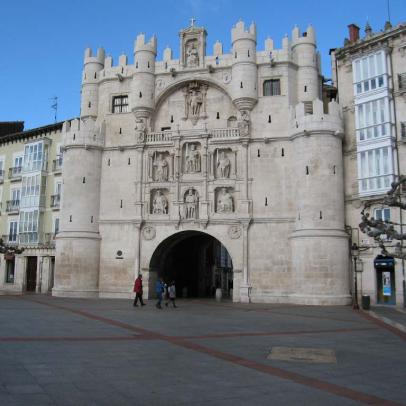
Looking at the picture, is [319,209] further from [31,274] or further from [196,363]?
[31,274]

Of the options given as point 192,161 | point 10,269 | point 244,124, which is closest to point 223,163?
point 192,161

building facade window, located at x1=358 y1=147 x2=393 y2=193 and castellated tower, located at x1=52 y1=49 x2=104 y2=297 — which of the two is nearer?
building facade window, located at x1=358 y1=147 x2=393 y2=193

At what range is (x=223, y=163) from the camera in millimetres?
37688

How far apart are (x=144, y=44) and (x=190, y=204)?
13.6 metres

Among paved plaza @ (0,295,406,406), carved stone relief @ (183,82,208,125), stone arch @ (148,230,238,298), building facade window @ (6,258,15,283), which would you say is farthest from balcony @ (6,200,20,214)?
paved plaza @ (0,295,406,406)

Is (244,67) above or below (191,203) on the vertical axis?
above

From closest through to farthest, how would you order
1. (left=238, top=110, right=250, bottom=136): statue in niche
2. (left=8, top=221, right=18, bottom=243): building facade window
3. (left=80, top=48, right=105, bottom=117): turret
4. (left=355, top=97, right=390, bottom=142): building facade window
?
(left=355, top=97, right=390, bottom=142): building facade window < (left=238, top=110, right=250, bottom=136): statue in niche < (left=80, top=48, right=105, bottom=117): turret < (left=8, top=221, right=18, bottom=243): building facade window

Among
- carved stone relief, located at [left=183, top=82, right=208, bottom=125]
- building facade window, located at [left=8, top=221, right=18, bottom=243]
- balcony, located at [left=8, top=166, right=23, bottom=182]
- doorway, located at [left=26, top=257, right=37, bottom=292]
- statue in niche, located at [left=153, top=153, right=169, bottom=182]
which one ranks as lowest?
doorway, located at [left=26, top=257, right=37, bottom=292]

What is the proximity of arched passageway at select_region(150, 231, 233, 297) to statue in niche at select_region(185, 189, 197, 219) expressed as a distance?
1.64 meters

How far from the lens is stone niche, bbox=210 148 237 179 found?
37.7 m

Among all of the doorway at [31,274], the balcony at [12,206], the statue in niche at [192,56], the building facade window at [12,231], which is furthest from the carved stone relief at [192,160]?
the building facade window at [12,231]

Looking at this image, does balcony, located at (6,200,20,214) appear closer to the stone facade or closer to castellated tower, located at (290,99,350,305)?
the stone facade

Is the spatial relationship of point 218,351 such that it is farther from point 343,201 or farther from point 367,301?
point 343,201

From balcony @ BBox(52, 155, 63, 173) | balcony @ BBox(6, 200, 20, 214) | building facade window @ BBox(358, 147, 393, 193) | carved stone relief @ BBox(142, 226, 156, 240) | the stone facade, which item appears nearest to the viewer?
building facade window @ BBox(358, 147, 393, 193)
